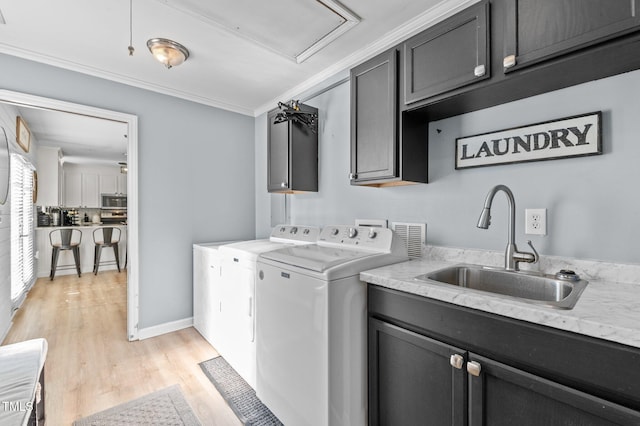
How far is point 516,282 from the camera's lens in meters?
1.39

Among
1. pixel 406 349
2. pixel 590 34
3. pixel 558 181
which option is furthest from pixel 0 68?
pixel 558 181

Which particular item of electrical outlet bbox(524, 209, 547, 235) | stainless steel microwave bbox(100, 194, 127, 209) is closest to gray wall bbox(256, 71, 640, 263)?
electrical outlet bbox(524, 209, 547, 235)

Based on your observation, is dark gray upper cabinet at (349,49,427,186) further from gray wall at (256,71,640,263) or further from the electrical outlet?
the electrical outlet

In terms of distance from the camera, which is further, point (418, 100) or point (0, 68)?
point (0, 68)

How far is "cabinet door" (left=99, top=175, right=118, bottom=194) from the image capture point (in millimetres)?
7152

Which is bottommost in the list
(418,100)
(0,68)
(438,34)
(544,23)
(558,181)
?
(558,181)

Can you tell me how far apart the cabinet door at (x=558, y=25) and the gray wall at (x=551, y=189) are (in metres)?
0.34

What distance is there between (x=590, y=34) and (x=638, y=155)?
21.2 inches

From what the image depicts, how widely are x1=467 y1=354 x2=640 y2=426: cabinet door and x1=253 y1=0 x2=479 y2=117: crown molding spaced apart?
181 centimetres

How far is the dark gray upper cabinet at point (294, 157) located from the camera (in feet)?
8.47

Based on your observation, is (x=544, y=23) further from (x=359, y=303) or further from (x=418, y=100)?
(x=359, y=303)

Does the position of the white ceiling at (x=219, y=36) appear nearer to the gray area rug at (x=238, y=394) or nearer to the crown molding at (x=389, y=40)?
the crown molding at (x=389, y=40)

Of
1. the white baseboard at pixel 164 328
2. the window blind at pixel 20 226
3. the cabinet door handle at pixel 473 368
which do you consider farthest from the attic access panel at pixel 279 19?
the window blind at pixel 20 226

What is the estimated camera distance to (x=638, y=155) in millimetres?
1196
